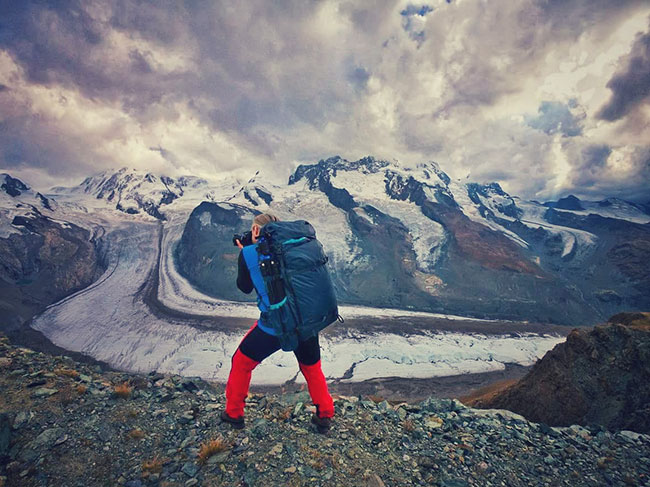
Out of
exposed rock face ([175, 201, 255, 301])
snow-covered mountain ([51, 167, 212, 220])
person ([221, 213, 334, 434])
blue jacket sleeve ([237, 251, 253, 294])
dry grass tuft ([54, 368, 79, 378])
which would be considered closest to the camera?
blue jacket sleeve ([237, 251, 253, 294])

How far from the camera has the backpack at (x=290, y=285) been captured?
10.1 ft

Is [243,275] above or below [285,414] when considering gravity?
above

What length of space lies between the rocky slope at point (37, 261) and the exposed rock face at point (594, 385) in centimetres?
6230

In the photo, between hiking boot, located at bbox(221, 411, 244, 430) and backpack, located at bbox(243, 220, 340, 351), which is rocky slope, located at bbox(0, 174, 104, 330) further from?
backpack, located at bbox(243, 220, 340, 351)

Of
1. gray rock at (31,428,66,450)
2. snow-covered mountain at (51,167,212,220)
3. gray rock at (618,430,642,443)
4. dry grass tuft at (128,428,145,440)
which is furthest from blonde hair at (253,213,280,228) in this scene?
snow-covered mountain at (51,167,212,220)

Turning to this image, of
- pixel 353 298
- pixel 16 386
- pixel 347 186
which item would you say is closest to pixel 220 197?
pixel 347 186

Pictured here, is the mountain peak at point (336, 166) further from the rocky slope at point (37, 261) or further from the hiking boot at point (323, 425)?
the hiking boot at point (323, 425)

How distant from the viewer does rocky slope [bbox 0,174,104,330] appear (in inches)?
1866

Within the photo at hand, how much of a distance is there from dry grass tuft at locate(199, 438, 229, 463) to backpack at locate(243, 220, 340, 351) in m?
1.60

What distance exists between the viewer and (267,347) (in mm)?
3512

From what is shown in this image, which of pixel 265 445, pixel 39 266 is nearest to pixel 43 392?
pixel 265 445

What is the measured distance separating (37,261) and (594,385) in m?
87.8

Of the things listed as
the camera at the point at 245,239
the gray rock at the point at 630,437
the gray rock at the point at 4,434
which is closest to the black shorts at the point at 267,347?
the camera at the point at 245,239

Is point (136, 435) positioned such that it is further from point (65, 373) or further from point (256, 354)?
point (65, 373)
